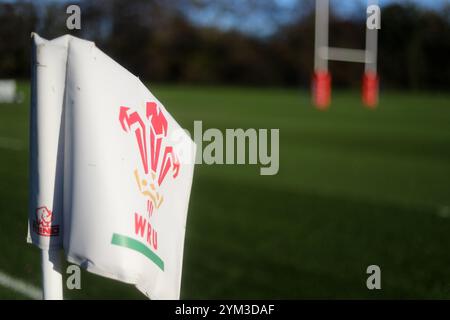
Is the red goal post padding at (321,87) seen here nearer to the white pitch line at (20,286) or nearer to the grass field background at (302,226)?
the grass field background at (302,226)

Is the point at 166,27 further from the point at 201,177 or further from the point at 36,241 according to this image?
the point at 36,241

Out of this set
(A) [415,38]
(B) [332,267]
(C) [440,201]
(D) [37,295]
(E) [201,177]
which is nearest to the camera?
(D) [37,295]

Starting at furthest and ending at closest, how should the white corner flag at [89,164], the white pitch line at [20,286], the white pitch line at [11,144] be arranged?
the white pitch line at [11,144], the white pitch line at [20,286], the white corner flag at [89,164]

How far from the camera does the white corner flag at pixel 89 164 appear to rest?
1.10 metres

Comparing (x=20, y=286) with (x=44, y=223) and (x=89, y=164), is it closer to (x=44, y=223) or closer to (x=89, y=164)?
(x=44, y=223)

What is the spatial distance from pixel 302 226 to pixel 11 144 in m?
3.83

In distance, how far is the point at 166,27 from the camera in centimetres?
2867

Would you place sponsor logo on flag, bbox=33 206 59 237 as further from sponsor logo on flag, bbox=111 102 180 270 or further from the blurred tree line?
the blurred tree line

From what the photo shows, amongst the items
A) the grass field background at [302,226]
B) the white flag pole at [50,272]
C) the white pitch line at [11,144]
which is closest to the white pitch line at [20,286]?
the grass field background at [302,226]

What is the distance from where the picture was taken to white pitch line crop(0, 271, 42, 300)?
247 cm

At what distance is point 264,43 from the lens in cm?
3322

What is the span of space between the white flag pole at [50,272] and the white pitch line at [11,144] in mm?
5119

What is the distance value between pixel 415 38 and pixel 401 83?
5136mm

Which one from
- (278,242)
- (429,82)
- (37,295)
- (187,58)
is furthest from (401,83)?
(37,295)
